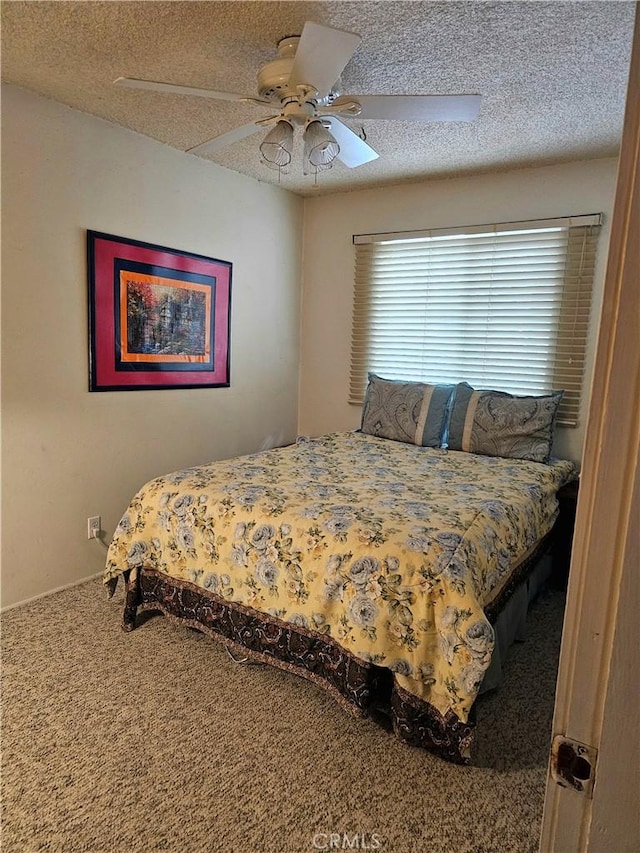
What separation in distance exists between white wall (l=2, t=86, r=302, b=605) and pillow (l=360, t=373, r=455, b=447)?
42.4 inches

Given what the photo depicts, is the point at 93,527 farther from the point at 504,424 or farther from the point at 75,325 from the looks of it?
the point at 504,424

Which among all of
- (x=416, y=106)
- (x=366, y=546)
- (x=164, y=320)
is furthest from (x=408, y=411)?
(x=416, y=106)

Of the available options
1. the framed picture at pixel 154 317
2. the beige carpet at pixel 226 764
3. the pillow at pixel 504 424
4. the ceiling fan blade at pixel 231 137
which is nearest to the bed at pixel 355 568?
the beige carpet at pixel 226 764

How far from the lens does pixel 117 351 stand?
296cm

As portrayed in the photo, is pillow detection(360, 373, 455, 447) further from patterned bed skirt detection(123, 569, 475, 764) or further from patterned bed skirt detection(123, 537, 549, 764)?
patterned bed skirt detection(123, 569, 475, 764)

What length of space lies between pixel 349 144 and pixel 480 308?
1.70 meters

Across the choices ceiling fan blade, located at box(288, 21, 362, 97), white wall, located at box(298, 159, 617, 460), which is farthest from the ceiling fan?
white wall, located at box(298, 159, 617, 460)

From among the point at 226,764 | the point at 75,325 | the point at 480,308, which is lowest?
the point at 226,764

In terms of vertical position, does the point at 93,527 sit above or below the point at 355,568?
below

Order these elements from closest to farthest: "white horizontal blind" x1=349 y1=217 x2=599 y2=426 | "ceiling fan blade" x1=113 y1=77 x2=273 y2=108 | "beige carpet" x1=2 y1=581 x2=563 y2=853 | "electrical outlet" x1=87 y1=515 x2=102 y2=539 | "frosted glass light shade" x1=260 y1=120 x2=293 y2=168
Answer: "beige carpet" x1=2 y1=581 x2=563 y2=853
"ceiling fan blade" x1=113 y1=77 x2=273 y2=108
"frosted glass light shade" x1=260 y1=120 x2=293 y2=168
"electrical outlet" x1=87 y1=515 x2=102 y2=539
"white horizontal blind" x1=349 y1=217 x2=599 y2=426

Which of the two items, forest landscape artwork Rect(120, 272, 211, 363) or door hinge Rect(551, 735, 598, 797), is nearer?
door hinge Rect(551, 735, 598, 797)

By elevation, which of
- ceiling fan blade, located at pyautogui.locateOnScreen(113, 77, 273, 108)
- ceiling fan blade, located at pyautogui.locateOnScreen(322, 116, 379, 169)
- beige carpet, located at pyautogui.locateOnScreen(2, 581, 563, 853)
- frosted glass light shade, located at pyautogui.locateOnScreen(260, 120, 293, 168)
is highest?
ceiling fan blade, located at pyautogui.locateOnScreen(322, 116, 379, 169)

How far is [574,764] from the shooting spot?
0.53m

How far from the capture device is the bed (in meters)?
1.67
